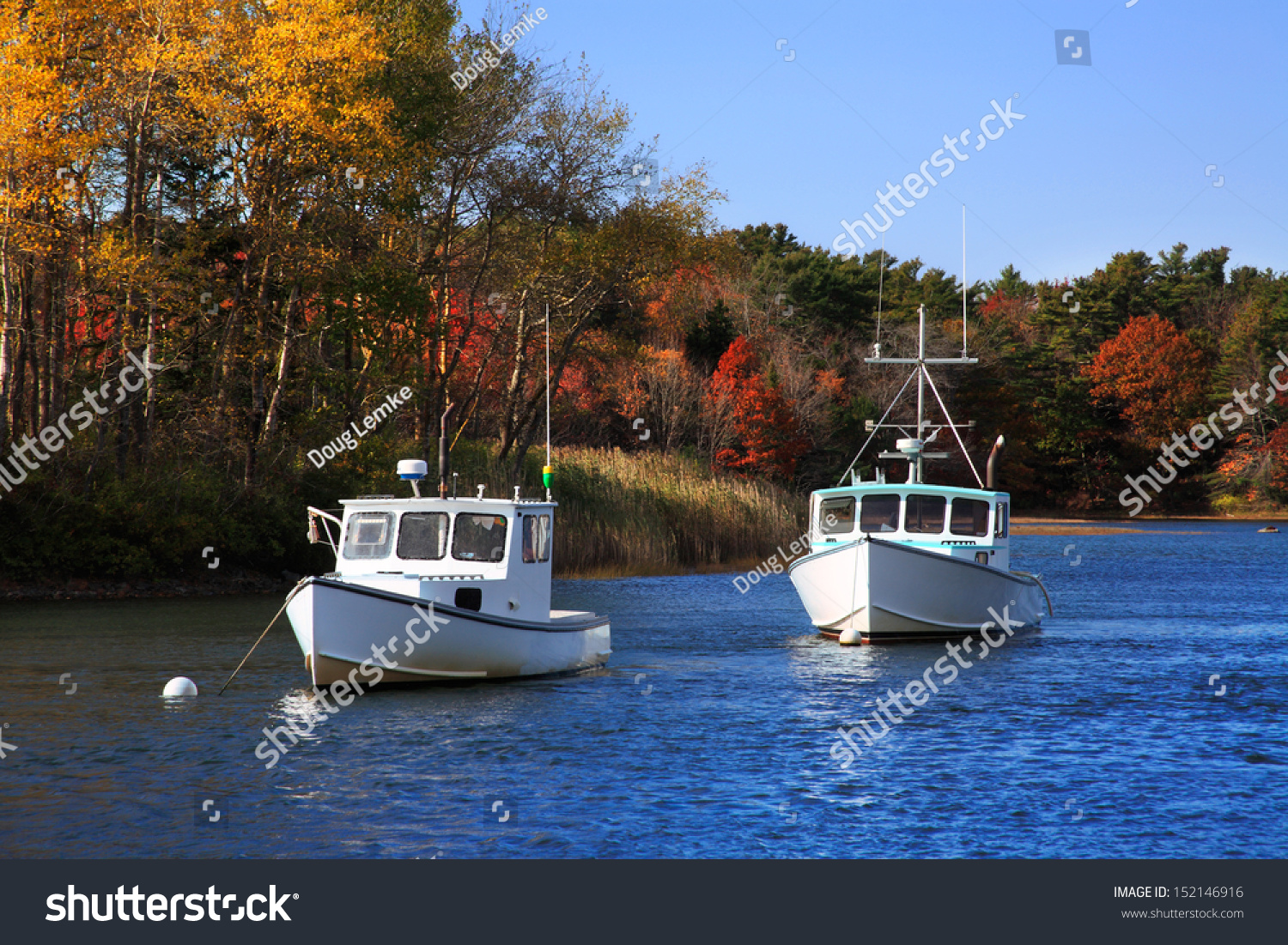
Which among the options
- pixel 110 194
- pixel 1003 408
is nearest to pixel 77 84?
pixel 110 194

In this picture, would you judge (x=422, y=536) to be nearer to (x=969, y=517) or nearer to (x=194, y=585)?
(x=969, y=517)

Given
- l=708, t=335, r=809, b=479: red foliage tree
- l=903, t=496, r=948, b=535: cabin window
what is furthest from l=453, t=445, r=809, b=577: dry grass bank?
l=708, t=335, r=809, b=479: red foliage tree

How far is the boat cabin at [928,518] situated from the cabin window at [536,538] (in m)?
6.78

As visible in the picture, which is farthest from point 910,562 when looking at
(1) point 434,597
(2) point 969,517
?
(1) point 434,597

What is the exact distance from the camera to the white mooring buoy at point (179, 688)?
16.7m

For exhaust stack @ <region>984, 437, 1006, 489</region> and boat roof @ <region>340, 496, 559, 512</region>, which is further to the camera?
exhaust stack @ <region>984, 437, 1006, 489</region>

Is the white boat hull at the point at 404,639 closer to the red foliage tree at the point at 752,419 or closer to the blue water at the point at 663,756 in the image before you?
the blue water at the point at 663,756

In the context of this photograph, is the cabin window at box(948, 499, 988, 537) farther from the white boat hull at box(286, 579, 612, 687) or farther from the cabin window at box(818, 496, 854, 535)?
the white boat hull at box(286, 579, 612, 687)

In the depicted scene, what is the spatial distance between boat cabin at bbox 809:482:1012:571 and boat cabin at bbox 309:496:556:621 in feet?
24.6

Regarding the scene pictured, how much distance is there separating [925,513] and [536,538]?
29.0ft

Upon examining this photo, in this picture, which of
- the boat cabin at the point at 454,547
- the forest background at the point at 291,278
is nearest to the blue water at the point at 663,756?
the boat cabin at the point at 454,547

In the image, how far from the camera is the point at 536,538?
1823 cm

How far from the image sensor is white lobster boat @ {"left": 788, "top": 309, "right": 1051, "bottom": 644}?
73.8 ft

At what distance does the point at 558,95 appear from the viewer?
40156 millimetres
